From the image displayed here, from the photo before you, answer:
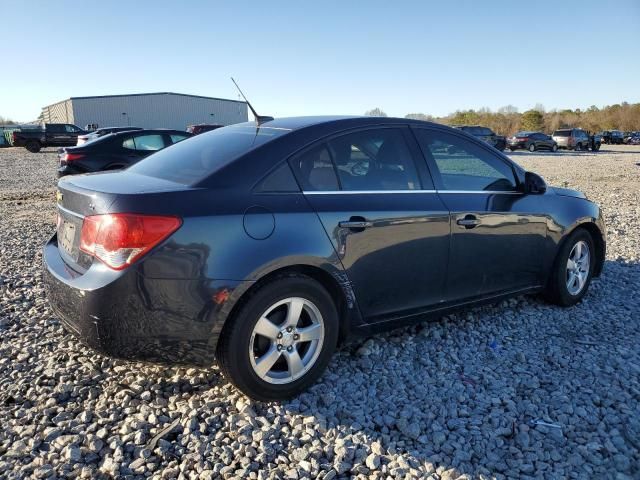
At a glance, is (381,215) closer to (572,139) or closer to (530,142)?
(530,142)

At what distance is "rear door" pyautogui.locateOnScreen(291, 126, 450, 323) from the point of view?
3094 mm

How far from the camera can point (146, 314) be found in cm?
260

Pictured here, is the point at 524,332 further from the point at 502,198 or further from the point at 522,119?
the point at 522,119

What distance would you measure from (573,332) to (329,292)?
2212 mm

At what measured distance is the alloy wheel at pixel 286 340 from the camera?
2.88 metres

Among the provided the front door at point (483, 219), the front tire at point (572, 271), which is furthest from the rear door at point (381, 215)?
the front tire at point (572, 271)

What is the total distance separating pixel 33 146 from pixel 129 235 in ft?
116

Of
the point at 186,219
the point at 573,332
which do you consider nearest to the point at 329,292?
the point at 186,219

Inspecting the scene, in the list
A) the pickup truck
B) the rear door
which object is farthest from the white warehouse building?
the rear door

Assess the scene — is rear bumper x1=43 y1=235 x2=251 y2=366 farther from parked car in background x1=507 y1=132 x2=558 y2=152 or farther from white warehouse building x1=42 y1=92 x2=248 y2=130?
white warehouse building x1=42 y1=92 x2=248 y2=130

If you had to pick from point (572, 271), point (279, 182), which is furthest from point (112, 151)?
point (572, 271)

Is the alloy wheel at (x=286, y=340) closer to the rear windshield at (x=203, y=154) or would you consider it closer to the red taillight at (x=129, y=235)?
the red taillight at (x=129, y=235)

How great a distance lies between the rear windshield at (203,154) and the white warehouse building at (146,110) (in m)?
51.7

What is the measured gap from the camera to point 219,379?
10.5ft
